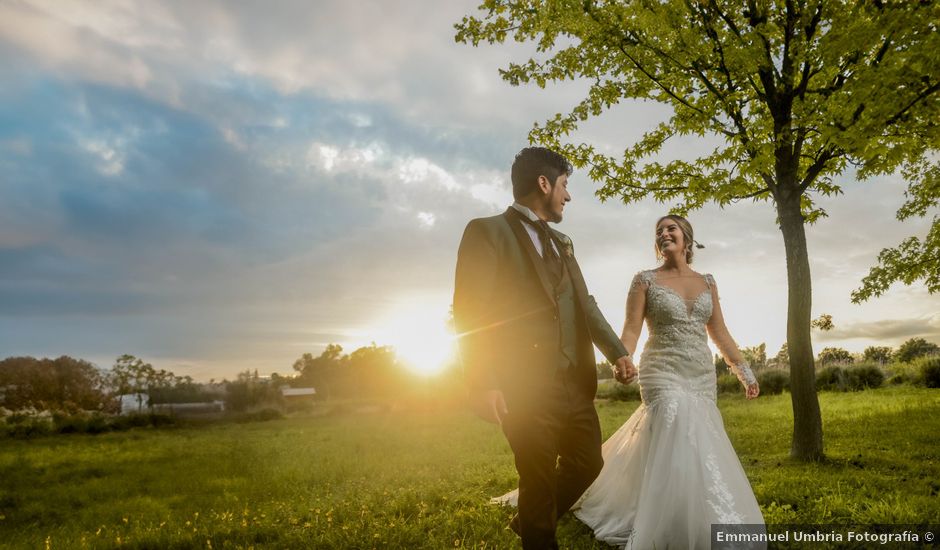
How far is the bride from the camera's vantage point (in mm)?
4156

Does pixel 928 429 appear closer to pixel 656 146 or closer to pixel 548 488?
pixel 656 146

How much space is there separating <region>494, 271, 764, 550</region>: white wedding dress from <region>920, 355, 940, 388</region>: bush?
2218 centimetres

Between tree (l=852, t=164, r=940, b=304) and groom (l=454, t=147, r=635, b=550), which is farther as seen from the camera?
tree (l=852, t=164, r=940, b=304)

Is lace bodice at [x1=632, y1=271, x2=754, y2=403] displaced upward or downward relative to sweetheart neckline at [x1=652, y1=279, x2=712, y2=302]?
downward

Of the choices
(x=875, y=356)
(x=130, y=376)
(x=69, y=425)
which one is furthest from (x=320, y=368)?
(x=875, y=356)

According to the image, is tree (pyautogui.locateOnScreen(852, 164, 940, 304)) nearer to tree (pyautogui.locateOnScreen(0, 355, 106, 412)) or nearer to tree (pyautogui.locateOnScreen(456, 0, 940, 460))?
tree (pyautogui.locateOnScreen(456, 0, 940, 460))

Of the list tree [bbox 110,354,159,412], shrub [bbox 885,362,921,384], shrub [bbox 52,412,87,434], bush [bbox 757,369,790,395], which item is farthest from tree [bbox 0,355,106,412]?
shrub [bbox 885,362,921,384]

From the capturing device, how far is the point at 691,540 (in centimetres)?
404

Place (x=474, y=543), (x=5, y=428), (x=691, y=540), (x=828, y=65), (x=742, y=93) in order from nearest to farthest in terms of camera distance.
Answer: (x=691, y=540) < (x=474, y=543) < (x=828, y=65) < (x=742, y=93) < (x=5, y=428)

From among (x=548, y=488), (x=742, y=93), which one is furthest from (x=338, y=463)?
(x=742, y=93)

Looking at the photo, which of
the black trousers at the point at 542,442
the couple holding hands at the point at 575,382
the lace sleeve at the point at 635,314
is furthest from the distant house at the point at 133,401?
the black trousers at the point at 542,442

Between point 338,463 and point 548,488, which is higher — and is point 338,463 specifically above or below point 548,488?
below

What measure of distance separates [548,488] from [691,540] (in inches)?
64.5

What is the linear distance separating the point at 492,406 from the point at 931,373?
2560 cm
